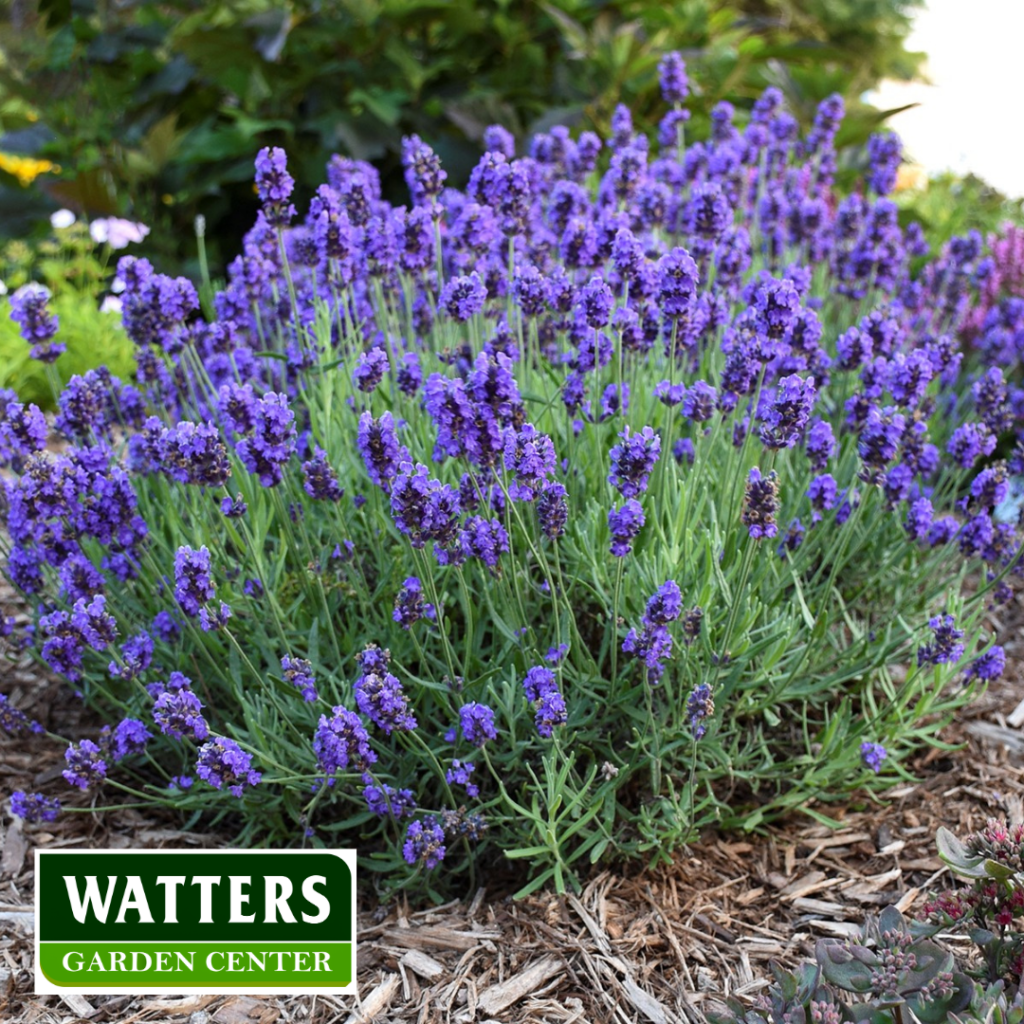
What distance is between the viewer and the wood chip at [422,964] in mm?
2242

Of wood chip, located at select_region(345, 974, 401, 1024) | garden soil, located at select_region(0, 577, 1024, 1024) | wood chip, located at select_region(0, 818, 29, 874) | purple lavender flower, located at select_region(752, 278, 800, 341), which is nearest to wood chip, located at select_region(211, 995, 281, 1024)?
garden soil, located at select_region(0, 577, 1024, 1024)

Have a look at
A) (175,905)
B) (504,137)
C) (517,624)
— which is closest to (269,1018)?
(175,905)

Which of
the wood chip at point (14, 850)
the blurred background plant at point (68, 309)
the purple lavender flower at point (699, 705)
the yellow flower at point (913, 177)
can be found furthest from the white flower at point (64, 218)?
the yellow flower at point (913, 177)

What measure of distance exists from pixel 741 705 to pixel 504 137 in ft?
6.16

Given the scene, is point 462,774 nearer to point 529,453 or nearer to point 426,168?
point 529,453

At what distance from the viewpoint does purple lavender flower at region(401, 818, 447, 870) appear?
220 cm

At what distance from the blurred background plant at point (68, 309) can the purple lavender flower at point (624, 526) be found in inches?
116

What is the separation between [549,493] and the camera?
6.77ft

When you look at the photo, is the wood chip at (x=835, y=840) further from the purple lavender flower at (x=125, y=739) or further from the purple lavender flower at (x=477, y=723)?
the purple lavender flower at (x=125, y=739)

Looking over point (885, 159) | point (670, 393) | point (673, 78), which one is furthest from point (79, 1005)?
point (885, 159)

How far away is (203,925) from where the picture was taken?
2148 mm

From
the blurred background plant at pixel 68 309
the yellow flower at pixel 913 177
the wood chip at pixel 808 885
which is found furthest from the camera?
the yellow flower at pixel 913 177

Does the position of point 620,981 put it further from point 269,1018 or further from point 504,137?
point 504,137

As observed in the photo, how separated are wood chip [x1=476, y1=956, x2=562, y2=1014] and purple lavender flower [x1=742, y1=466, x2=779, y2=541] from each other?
3.16 ft
